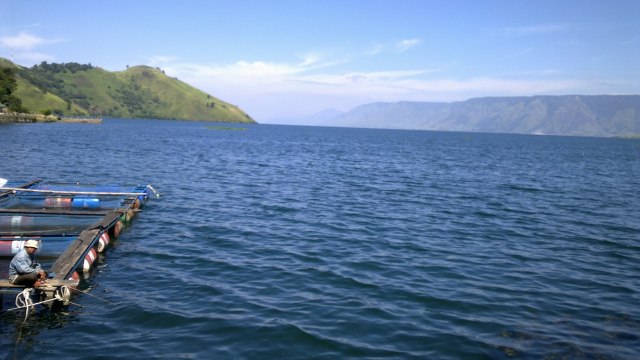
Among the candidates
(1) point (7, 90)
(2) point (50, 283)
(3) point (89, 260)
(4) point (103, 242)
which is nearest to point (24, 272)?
(2) point (50, 283)

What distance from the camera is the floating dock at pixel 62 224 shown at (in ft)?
51.4

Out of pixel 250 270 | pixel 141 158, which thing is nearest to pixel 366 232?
pixel 250 270

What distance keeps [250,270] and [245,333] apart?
5684 mm

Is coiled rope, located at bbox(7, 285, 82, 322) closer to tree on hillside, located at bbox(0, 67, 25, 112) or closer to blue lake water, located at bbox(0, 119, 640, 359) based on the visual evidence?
blue lake water, located at bbox(0, 119, 640, 359)

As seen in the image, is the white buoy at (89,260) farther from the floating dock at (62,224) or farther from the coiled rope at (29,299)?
the coiled rope at (29,299)

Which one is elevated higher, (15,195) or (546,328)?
(15,195)

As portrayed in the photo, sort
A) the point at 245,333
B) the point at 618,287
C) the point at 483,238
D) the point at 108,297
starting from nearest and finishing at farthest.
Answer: the point at 245,333
the point at 108,297
the point at 618,287
the point at 483,238

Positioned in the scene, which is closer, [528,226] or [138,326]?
[138,326]

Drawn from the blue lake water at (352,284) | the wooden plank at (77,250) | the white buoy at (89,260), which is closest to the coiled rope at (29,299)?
the blue lake water at (352,284)

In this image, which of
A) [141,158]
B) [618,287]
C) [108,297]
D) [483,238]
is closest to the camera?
[108,297]

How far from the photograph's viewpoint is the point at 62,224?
2416 centimetres

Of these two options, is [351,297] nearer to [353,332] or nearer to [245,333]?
[353,332]

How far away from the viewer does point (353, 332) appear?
14.5 meters

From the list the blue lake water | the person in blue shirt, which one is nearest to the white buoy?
the blue lake water
